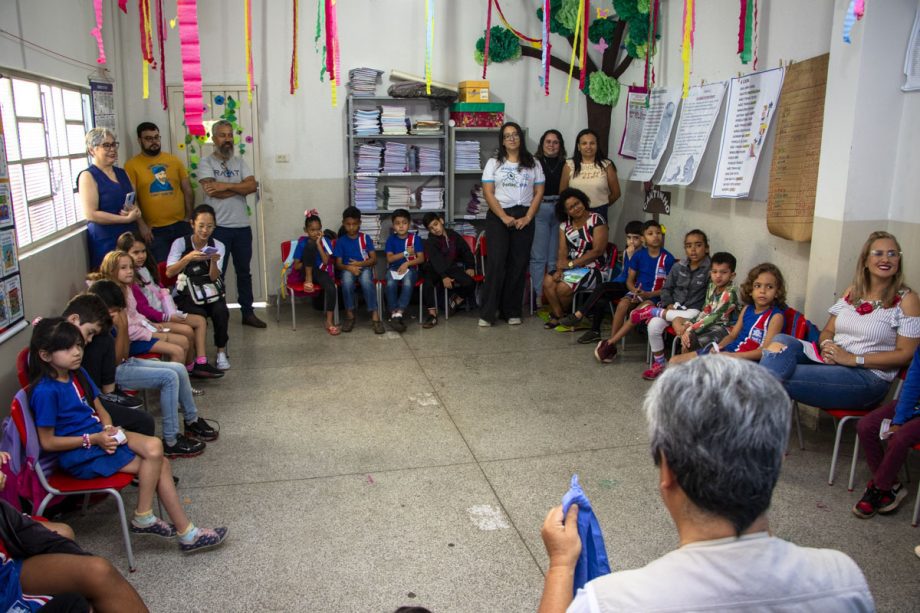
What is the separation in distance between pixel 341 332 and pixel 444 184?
6.33 ft

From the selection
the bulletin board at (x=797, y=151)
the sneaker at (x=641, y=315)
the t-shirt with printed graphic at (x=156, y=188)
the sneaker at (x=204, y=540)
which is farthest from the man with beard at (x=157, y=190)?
the bulletin board at (x=797, y=151)

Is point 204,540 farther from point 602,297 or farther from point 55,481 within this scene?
point 602,297

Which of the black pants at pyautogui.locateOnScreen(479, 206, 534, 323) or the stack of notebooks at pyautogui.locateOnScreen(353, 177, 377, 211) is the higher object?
the stack of notebooks at pyautogui.locateOnScreen(353, 177, 377, 211)

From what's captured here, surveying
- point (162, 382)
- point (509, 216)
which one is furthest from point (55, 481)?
point (509, 216)

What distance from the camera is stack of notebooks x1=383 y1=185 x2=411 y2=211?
7258 mm

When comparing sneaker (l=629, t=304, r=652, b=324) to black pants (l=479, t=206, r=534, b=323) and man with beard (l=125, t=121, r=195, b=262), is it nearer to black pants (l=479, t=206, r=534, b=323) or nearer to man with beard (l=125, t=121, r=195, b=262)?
black pants (l=479, t=206, r=534, b=323)

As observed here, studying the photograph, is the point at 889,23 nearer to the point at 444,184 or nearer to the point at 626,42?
the point at 626,42

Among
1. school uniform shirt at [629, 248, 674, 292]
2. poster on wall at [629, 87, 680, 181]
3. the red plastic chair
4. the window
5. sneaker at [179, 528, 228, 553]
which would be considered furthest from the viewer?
poster on wall at [629, 87, 680, 181]

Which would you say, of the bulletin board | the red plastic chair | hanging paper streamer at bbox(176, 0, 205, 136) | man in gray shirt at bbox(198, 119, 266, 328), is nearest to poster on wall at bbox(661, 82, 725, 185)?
the bulletin board

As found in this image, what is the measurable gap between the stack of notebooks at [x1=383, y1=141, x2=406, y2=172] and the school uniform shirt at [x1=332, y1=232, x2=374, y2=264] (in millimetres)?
937

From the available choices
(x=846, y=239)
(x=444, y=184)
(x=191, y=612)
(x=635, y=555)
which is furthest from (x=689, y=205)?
(x=191, y=612)

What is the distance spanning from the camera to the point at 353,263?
659 cm

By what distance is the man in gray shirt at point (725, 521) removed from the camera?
3.85 ft

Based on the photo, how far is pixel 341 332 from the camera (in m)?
6.45
